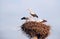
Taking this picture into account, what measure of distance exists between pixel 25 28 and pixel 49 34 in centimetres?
97

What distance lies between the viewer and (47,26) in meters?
16.6

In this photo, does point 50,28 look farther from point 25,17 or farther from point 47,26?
point 25,17

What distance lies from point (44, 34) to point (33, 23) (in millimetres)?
633

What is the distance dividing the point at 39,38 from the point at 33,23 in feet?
2.27

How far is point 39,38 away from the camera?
55.0 feet

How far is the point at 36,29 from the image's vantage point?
16.5 metres

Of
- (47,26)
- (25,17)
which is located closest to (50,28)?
(47,26)

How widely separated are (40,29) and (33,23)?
0.35m

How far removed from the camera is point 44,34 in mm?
16672

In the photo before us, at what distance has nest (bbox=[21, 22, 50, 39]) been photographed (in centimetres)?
1645

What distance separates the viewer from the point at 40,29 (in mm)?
16453

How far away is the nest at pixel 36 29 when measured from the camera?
1645 centimetres

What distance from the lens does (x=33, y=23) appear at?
54.1 ft

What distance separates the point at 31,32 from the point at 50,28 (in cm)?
76
